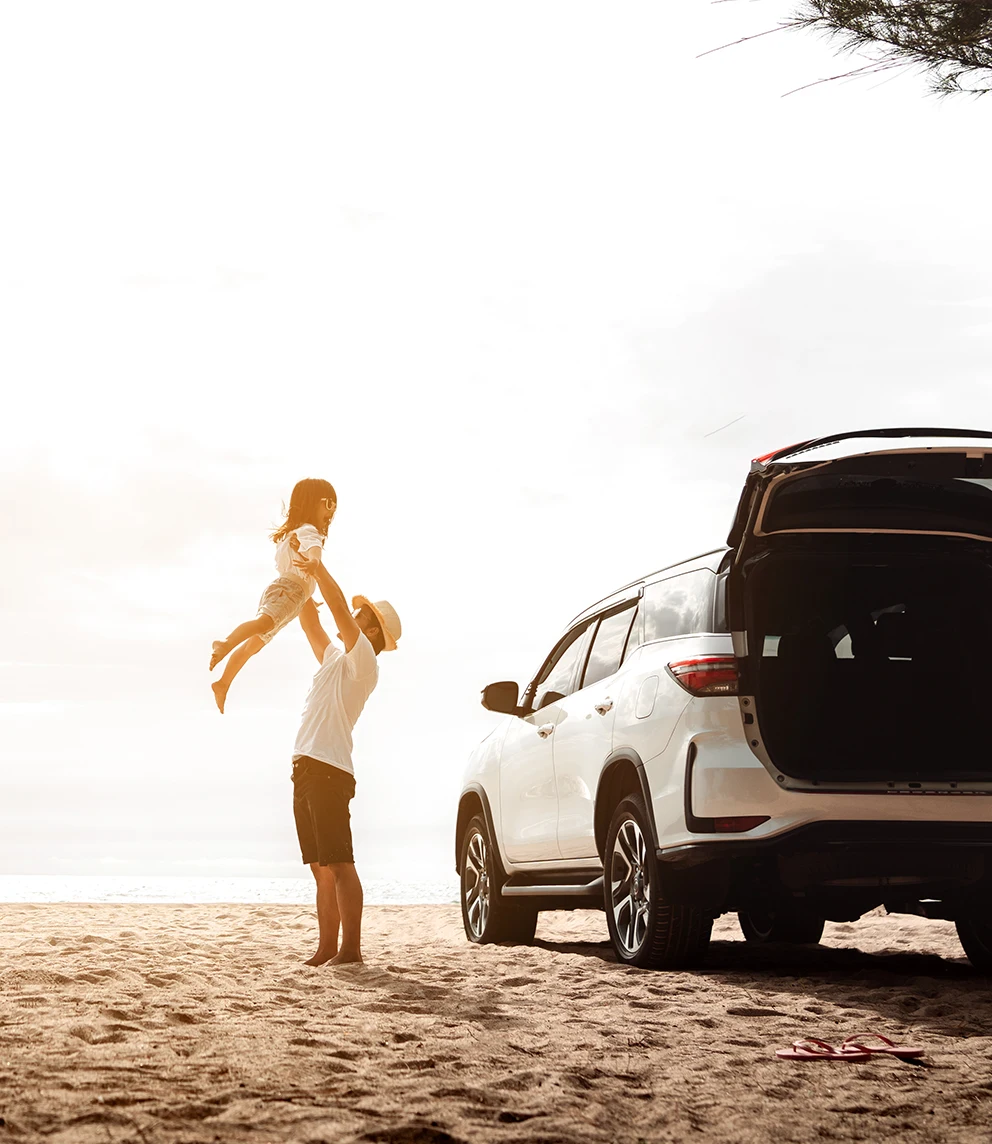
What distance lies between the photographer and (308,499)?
698cm

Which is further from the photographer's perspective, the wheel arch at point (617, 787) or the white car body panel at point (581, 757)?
the white car body panel at point (581, 757)

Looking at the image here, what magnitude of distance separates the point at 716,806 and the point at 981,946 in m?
2.03

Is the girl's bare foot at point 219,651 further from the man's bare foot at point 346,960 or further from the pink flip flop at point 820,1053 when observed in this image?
the pink flip flop at point 820,1053

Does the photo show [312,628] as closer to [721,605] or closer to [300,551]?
[300,551]

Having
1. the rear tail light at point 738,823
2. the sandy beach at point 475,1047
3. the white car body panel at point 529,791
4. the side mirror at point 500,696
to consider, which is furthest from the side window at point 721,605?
the side mirror at point 500,696

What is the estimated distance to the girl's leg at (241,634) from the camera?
708 centimetres

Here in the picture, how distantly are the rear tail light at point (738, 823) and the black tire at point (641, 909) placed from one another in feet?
1.41

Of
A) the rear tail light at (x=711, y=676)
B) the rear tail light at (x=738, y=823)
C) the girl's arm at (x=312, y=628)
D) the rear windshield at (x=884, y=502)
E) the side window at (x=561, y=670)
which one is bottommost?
the rear tail light at (x=738, y=823)

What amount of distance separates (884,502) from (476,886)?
397cm

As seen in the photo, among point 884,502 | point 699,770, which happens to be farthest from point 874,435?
point 699,770

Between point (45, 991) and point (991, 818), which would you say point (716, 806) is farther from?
A: point (45, 991)

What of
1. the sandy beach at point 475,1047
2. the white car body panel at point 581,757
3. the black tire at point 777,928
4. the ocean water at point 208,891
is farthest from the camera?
the ocean water at point 208,891

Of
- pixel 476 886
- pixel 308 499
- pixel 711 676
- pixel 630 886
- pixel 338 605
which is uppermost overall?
pixel 308 499

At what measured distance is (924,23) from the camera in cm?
882
